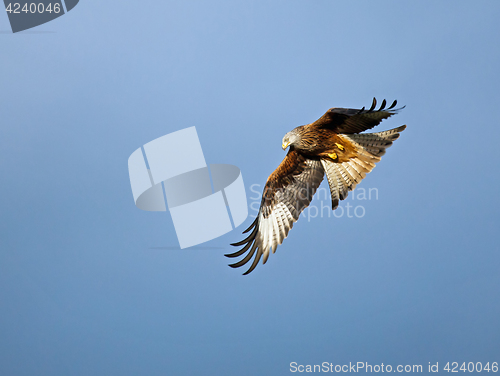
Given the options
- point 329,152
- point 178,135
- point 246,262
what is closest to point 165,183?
point 178,135

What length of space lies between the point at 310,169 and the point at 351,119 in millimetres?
417

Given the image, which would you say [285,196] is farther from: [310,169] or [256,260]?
[256,260]

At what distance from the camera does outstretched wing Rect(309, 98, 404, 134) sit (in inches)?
93.5

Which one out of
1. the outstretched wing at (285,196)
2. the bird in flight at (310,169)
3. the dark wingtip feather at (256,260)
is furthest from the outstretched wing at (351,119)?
the dark wingtip feather at (256,260)

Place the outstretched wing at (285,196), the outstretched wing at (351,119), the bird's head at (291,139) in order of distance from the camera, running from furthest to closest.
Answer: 1. the outstretched wing at (285,196)
2. the bird's head at (291,139)
3. the outstretched wing at (351,119)

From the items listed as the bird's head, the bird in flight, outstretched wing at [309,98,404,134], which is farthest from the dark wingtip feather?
outstretched wing at [309,98,404,134]

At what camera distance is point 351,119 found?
2512 mm

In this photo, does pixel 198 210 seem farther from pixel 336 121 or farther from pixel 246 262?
pixel 336 121

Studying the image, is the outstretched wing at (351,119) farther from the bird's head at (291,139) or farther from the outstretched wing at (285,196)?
the outstretched wing at (285,196)

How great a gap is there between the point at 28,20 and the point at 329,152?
2296 millimetres

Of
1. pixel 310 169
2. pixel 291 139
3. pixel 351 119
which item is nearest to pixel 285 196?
pixel 310 169

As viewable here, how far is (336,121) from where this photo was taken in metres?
2.53

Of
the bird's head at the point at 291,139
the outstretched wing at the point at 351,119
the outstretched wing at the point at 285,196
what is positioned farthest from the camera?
the outstretched wing at the point at 285,196

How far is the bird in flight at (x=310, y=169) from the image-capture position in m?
2.60
